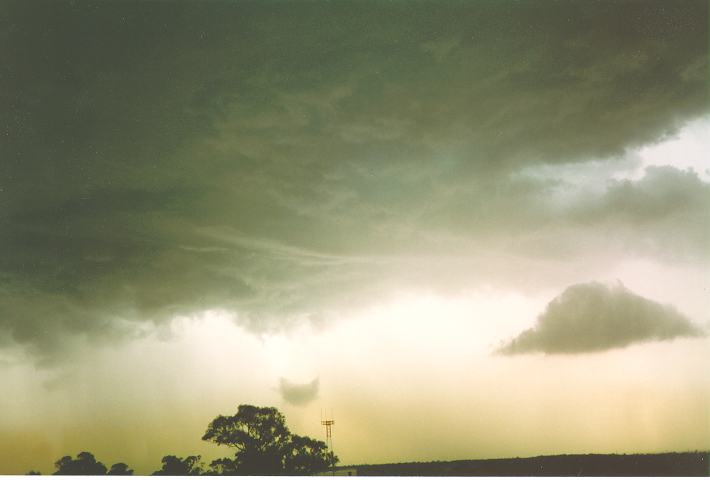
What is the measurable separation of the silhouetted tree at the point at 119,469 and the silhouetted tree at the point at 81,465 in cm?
18

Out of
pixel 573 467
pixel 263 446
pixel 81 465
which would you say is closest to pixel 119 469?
pixel 81 465

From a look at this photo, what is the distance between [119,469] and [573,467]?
7968mm

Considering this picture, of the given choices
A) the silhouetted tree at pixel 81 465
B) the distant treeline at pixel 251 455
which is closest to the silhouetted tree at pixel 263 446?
the distant treeline at pixel 251 455

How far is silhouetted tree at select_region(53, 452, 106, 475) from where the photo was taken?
396 inches

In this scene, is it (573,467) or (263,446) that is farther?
(263,446)

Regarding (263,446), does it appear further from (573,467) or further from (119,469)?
(573,467)

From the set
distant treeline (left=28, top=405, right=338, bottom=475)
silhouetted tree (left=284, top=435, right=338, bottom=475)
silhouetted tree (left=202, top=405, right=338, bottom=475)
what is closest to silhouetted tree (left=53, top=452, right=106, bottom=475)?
distant treeline (left=28, top=405, right=338, bottom=475)

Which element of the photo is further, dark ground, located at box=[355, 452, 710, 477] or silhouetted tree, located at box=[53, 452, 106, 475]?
silhouetted tree, located at box=[53, 452, 106, 475]

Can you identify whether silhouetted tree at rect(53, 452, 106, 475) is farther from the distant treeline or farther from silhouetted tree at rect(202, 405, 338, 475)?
silhouetted tree at rect(202, 405, 338, 475)

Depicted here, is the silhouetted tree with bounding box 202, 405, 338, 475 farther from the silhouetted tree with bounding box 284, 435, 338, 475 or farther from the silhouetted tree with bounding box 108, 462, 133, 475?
the silhouetted tree with bounding box 108, 462, 133, 475

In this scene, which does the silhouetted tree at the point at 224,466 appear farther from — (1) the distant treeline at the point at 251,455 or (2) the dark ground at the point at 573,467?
(2) the dark ground at the point at 573,467

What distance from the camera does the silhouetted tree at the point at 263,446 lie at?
33.3 feet

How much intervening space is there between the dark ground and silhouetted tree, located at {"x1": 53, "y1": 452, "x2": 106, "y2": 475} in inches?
192

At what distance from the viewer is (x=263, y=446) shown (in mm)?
10992
